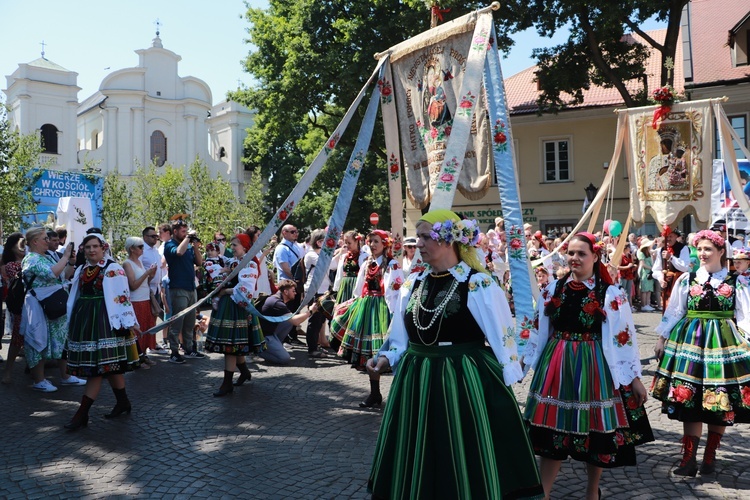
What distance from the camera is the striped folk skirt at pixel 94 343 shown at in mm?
6262

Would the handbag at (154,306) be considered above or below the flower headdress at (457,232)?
below

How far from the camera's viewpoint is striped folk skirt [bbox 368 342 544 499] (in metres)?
3.38

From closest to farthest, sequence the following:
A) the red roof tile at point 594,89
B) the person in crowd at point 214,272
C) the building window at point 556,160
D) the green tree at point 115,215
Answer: the person in crowd at point 214,272 < the green tree at point 115,215 < the red roof tile at point 594,89 < the building window at point 556,160

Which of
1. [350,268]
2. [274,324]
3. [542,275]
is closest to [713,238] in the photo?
[350,268]

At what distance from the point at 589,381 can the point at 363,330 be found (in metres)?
3.45

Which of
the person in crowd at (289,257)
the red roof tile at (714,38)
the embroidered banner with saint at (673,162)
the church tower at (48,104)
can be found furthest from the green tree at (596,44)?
the church tower at (48,104)

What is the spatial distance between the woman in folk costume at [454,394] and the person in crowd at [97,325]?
368 centimetres

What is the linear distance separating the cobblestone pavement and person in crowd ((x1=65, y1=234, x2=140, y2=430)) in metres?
0.50

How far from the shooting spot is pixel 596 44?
20.0m

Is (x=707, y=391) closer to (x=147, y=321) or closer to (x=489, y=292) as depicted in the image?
(x=489, y=292)

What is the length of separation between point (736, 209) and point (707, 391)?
13.5 ft

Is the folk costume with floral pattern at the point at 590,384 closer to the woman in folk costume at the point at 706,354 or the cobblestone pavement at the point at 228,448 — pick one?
the cobblestone pavement at the point at 228,448

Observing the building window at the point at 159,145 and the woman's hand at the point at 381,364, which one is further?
the building window at the point at 159,145

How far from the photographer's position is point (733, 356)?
4836 mm
